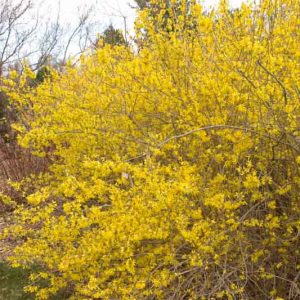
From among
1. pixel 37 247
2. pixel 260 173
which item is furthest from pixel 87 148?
pixel 260 173

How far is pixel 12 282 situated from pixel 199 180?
2.02m

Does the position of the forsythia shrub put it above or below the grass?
above

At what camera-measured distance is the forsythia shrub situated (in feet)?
8.58

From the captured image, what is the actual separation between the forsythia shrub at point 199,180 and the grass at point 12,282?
2.44 feet

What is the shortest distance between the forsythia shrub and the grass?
74 centimetres

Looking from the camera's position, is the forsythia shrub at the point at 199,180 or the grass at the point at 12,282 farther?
the grass at the point at 12,282

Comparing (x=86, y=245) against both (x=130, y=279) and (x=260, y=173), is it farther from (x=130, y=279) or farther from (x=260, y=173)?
(x=260, y=173)

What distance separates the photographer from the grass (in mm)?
3723

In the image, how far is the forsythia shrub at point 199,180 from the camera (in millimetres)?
2615

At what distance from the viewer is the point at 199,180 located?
292cm

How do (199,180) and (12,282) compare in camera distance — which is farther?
(12,282)

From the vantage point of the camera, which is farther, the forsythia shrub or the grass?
the grass

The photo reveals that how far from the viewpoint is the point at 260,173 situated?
8.93ft

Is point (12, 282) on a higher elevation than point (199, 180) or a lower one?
lower
